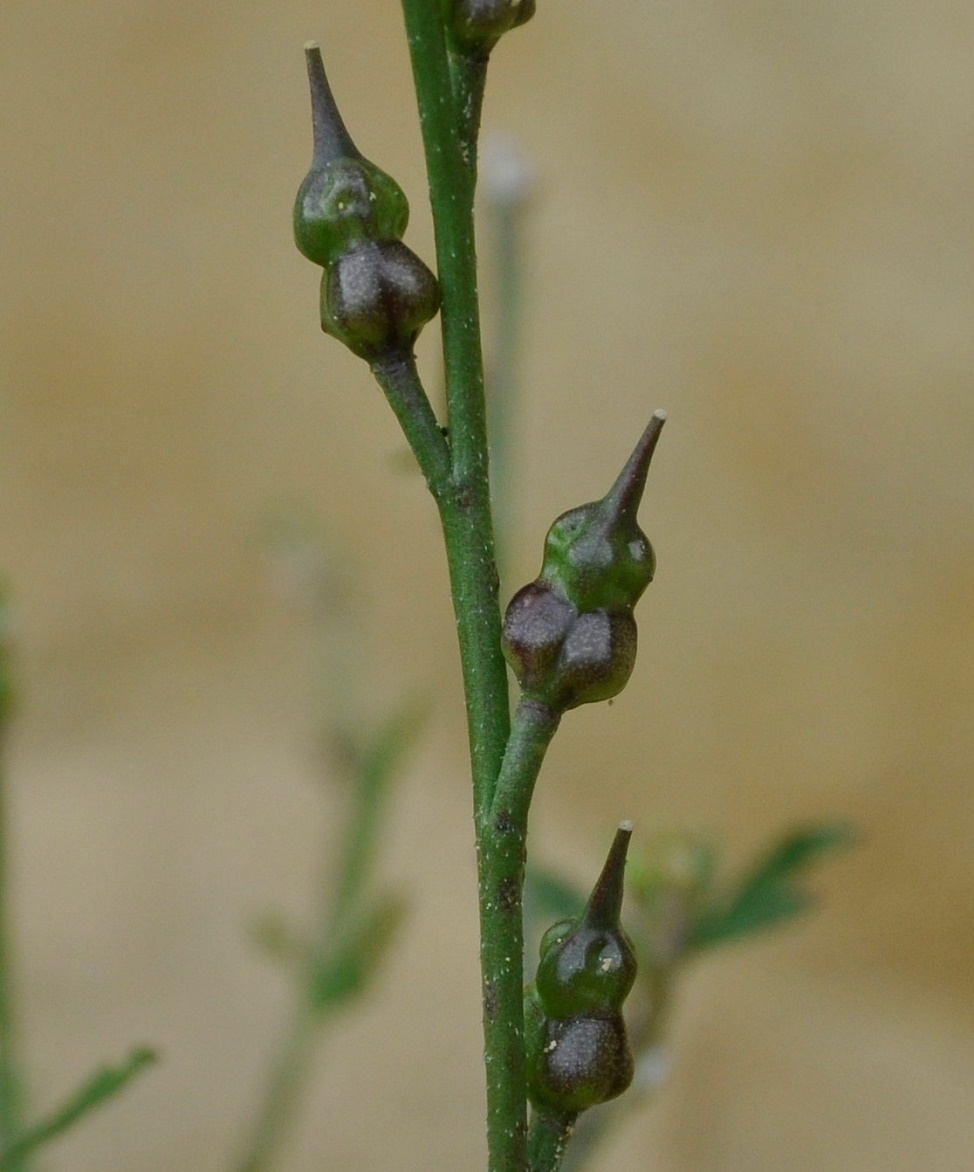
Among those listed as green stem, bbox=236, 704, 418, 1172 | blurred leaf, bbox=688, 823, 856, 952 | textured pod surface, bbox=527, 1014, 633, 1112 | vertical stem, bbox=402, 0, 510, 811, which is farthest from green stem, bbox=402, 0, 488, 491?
Answer: green stem, bbox=236, 704, 418, 1172

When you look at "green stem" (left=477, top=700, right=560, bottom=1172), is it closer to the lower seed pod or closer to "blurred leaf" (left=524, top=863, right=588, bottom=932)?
the lower seed pod

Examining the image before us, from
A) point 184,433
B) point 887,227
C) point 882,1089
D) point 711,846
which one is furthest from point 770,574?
point 711,846

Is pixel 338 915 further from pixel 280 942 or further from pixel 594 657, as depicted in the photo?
pixel 594 657

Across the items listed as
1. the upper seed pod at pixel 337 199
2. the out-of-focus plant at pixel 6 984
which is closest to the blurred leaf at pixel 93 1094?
the out-of-focus plant at pixel 6 984

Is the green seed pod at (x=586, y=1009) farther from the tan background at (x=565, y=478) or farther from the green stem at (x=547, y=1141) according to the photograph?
the tan background at (x=565, y=478)

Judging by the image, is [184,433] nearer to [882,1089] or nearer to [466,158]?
[882,1089]

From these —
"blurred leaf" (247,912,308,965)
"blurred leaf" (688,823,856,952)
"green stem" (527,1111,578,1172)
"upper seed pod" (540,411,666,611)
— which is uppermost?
"upper seed pod" (540,411,666,611)
